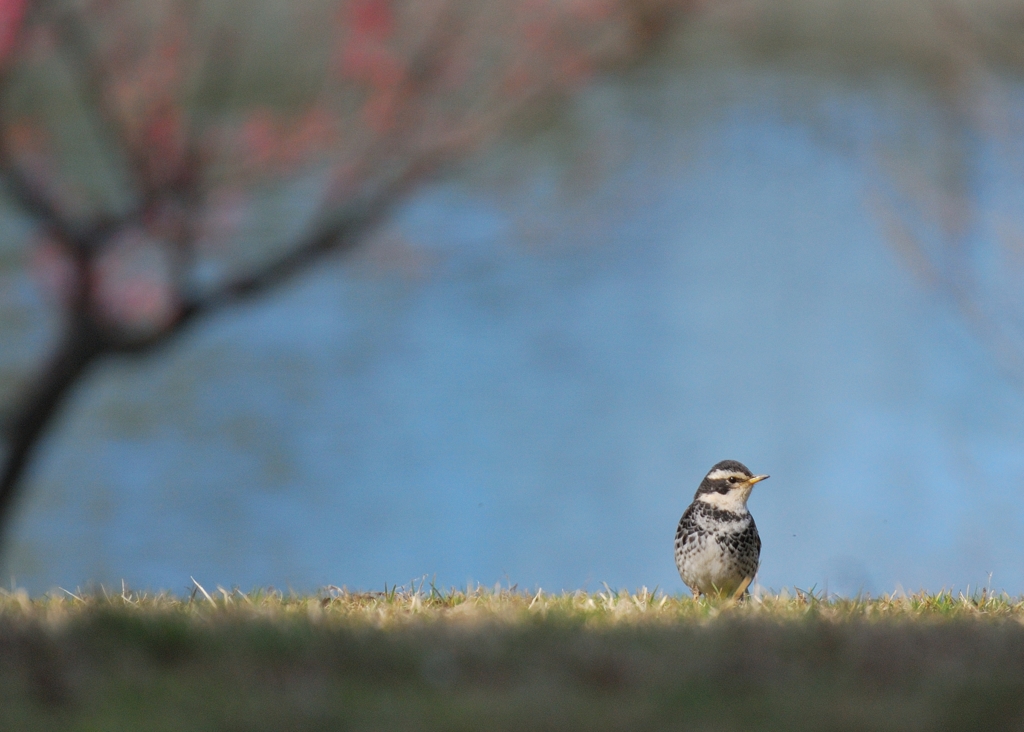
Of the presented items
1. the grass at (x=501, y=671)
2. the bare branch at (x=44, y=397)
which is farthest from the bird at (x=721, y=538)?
the bare branch at (x=44, y=397)

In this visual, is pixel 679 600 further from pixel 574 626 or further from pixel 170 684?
pixel 170 684

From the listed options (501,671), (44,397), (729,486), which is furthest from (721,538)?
(44,397)

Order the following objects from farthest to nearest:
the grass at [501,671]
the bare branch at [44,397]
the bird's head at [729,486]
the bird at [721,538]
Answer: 1. the bare branch at [44,397]
2. the bird's head at [729,486]
3. the bird at [721,538]
4. the grass at [501,671]

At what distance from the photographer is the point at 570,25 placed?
777cm

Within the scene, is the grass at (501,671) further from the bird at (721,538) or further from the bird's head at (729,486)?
the bird's head at (729,486)

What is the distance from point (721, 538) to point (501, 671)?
183 cm

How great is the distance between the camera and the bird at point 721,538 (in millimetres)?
4074

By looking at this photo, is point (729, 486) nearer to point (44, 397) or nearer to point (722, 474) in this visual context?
point (722, 474)

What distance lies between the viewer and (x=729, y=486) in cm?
424

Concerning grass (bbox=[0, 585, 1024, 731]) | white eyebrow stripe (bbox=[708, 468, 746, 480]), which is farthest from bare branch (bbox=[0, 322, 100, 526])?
white eyebrow stripe (bbox=[708, 468, 746, 480])

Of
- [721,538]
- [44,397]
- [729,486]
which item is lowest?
[721,538]

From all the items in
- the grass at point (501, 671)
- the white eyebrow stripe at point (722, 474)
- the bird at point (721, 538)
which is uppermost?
the white eyebrow stripe at point (722, 474)

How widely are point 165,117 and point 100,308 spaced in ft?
4.54

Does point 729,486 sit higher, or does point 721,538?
point 729,486
